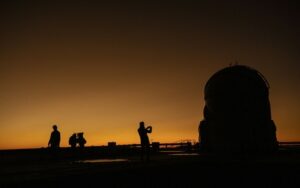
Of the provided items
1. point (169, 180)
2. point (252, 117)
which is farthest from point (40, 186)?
point (252, 117)

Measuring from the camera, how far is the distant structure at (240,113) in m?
27.1

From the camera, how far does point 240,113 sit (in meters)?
27.2

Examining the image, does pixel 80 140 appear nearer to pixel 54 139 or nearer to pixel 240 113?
pixel 54 139

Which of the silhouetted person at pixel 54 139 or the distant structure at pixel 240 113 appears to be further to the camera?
the distant structure at pixel 240 113

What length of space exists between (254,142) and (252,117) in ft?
6.40

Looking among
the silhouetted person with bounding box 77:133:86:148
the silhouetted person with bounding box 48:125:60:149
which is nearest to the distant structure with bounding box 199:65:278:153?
the silhouetted person with bounding box 77:133:86:148

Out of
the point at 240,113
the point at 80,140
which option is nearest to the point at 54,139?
the point at 80,140

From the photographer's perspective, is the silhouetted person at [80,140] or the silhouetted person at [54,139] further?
the silhouetted person at [80,140]

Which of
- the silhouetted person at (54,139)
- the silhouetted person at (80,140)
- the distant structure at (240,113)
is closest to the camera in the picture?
the silhouetted person at (54,139)

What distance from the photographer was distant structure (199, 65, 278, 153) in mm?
27125

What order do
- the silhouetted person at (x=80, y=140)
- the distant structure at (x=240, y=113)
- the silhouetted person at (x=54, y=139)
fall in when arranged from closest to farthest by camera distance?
the silhouetted person at (x=54, y=139) < the silhouetted person at (x=80, y=140) < the distant structure at (x=240, y=113)

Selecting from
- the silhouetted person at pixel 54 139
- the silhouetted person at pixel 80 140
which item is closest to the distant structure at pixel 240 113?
the silhouetted person at pixel 80 140

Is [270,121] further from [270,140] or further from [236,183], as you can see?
[236,183]

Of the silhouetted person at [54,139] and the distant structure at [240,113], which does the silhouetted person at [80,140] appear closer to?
the silhouetted person at [54,139]
